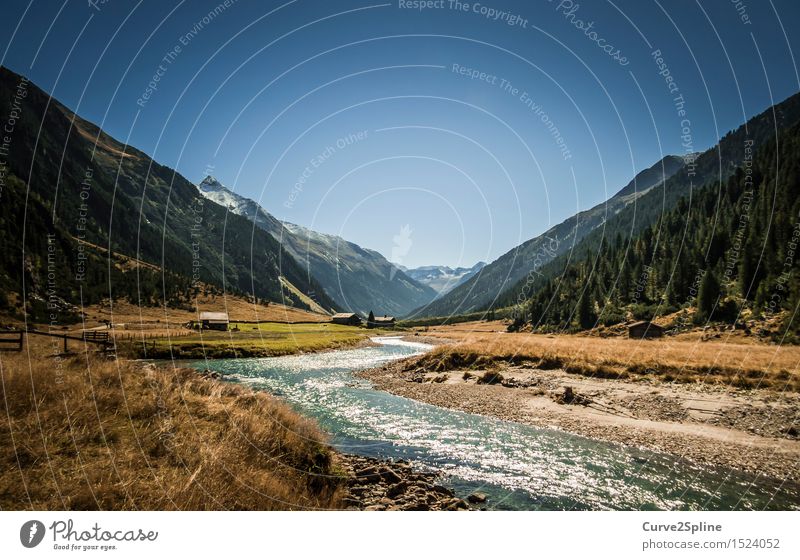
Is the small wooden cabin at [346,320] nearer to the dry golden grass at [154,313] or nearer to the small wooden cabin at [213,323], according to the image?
the dry golden grass at [154,313]

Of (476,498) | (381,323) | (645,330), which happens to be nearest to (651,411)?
(476,498)

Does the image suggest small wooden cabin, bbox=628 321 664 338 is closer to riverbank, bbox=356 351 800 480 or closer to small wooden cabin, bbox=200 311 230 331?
riverbank, bbox=356 351 800 480

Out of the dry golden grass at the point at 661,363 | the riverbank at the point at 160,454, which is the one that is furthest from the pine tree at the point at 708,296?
the riverbank at the point at 160,454

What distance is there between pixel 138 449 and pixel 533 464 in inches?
530

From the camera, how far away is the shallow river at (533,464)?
1139cm

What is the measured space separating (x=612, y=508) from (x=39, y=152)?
242 meters

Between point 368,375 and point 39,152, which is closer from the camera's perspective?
point 368,375

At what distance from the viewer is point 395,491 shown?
37.0ft

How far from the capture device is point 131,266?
135875mm

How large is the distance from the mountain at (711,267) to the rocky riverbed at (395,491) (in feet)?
132

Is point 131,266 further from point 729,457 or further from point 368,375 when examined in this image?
point 729,457

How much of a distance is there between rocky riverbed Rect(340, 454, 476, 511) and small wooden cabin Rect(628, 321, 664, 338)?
6108 cm

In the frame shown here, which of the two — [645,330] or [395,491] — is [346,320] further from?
[395,491]

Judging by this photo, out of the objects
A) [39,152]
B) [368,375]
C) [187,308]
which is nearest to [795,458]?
[368,375]
